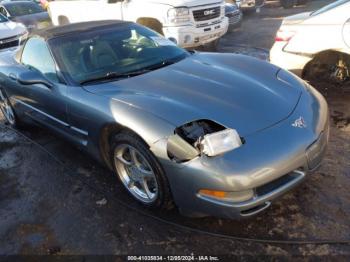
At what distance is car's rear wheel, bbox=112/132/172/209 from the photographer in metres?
2.71

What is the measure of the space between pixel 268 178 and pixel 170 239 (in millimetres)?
918

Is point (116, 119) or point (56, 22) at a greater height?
point (116, 119)

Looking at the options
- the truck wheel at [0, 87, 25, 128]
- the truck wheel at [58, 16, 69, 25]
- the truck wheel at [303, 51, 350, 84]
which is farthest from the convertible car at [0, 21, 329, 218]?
the truck wheel at [58, 16, 69, 25]

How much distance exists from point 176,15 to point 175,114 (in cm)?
480

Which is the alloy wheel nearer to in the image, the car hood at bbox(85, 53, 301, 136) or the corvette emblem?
the car hood at bbox(85, 53, 301, 136)

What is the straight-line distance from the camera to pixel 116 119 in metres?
2.86

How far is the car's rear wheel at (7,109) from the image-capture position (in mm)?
4909

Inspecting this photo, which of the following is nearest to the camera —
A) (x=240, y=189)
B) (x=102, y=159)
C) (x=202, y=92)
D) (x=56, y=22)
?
(x=240, y=189)

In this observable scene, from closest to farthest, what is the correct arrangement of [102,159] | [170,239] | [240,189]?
[240,189]
[170,239]
[102,159]

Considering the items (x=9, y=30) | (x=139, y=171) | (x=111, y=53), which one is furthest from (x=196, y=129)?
(x=9, y=30)

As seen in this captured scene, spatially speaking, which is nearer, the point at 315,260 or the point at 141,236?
the point at 315,260

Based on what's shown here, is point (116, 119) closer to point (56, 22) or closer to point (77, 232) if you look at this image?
point (77, 232)

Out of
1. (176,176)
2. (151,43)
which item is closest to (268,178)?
(176,176)

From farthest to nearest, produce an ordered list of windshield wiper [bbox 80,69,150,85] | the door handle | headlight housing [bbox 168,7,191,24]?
headlight housing [bbox 168,7,191,24], the door handle, windshield wiper [bbox 80,69,150,85]
